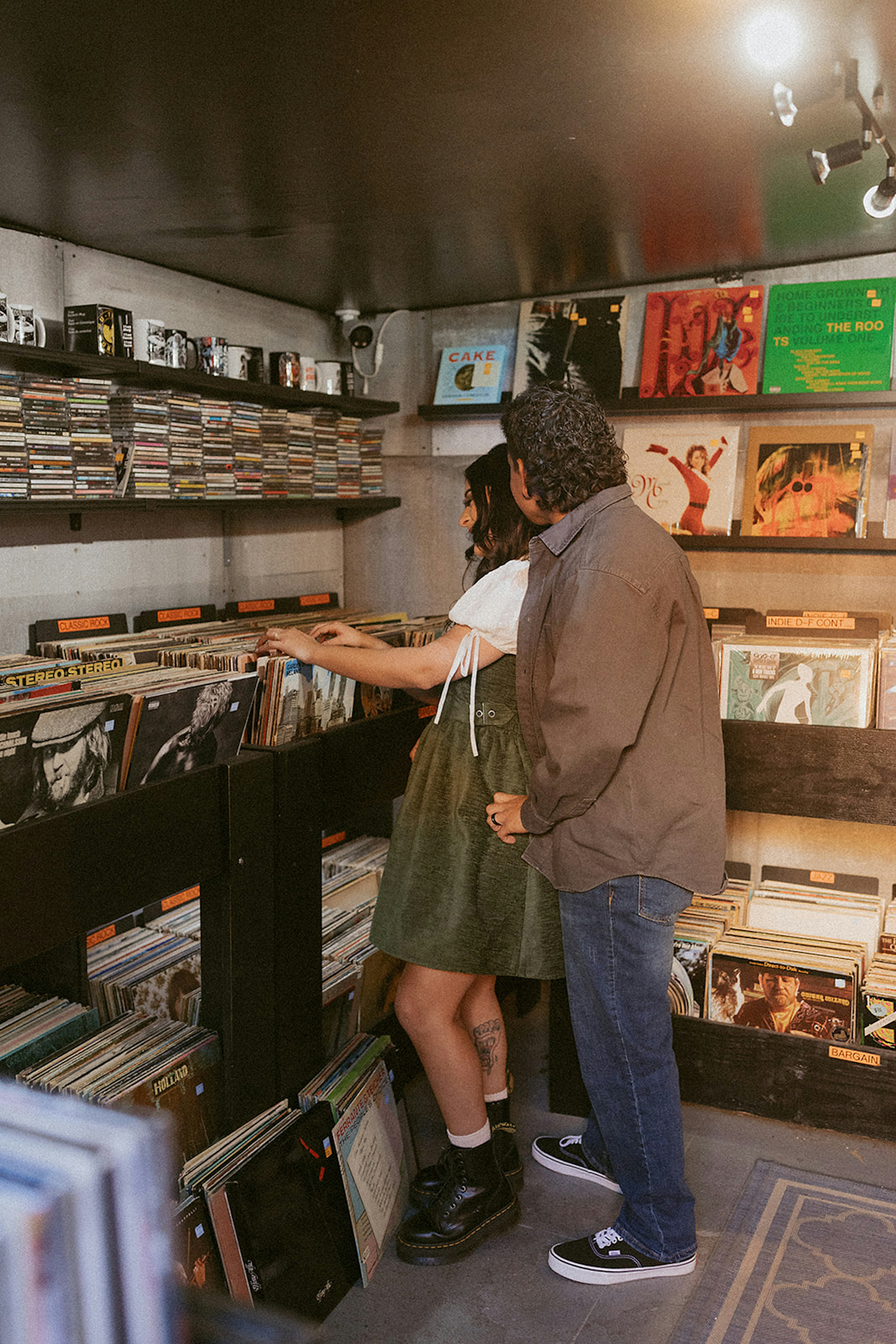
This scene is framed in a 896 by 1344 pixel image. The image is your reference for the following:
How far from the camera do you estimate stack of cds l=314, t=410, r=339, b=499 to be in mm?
3275

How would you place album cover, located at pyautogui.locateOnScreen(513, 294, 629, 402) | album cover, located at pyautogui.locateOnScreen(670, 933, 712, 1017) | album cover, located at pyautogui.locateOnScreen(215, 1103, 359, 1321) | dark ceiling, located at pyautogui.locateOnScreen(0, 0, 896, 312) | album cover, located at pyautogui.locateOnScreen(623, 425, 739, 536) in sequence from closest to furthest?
1. dark ceiling, located at pyautogui.locateOnScreen(0, 0, 896, 312)
2. album cover, located at pyautogui.locateOnScreen(215, 1103, 359, 1321)
3. album cover, located at pyautogui.locateOnScreen(670, 933, 712, 1017)
4. album cover, located at pyautogui.locateOnScreen(623, 425, 739, 536)
5. album cover, located at pyautogui.locateOnScreen(513, 294, 629, 402)

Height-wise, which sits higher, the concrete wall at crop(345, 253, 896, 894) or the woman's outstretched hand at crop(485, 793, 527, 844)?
the concrete wall at crop(345, 253, 896, 894)

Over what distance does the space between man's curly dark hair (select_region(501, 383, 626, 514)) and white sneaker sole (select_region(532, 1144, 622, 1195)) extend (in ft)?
4.93

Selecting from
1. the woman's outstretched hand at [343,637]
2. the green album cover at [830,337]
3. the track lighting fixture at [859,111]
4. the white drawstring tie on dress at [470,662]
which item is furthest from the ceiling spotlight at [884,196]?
the woman's outstretched hand at [343,637]

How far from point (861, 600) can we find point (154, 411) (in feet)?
6.92

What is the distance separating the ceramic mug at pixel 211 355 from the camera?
2.85 m

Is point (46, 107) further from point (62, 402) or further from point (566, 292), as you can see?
point (566, 292)

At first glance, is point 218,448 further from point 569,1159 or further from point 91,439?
point 569,1159

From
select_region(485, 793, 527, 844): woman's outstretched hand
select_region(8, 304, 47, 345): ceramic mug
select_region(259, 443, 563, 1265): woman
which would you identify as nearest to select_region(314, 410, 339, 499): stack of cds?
select_region(8, 304, 47, 345): ceramic mug

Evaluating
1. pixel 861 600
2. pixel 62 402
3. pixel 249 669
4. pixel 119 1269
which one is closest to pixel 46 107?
pixel 62 402

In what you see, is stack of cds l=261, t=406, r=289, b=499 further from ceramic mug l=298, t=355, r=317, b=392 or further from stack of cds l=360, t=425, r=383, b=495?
stack of cds l=360, t=425, r=383, b=495

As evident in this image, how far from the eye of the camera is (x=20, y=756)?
1.59 m

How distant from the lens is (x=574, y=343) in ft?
11.2

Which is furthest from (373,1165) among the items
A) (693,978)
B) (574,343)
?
(574,343)
